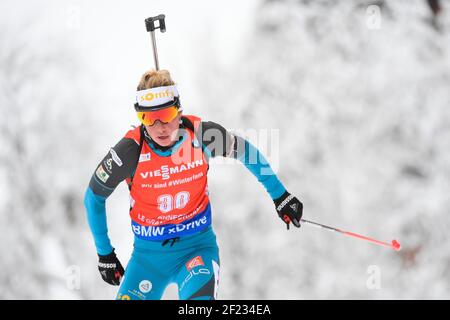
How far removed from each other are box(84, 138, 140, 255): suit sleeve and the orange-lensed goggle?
17 centimetres

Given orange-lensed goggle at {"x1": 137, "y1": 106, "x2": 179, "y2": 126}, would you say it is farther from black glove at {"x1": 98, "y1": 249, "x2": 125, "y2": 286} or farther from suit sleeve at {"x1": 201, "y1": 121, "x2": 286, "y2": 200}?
black glove at {"x1": 98, "y1": 249, "x2": 125, "y2": 286}

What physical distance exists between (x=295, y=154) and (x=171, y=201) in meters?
8.71

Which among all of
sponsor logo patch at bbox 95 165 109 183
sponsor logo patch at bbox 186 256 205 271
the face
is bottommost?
sponsor logo patch at bbox 186 256 205 271

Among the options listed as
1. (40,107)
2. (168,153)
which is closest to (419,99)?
(40,107)

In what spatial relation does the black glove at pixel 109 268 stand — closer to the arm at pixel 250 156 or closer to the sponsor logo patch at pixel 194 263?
the sponsor logo patch at pixel 194 263

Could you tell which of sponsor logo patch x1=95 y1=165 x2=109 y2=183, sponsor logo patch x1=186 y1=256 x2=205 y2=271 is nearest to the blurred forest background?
sponsor logo patch x1=186 y1=256 x2=205 y2=271

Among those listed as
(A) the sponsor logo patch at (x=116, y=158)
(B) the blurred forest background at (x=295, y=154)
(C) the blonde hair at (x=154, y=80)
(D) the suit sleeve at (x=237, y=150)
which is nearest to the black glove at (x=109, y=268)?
(A) the sponsor logo patch at (x=116, y=158)

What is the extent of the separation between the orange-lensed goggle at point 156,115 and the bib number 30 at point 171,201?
0.50 m

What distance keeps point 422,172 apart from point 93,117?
25.4 ft

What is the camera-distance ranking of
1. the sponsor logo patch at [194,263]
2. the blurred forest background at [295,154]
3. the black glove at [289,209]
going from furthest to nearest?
1. the blurred forest background at [295,154]
2. the black glove at [289,209]
3. the sponsor logo patch at [194,263]

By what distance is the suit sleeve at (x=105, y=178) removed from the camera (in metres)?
3.47

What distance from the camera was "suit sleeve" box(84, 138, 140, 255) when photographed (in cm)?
347

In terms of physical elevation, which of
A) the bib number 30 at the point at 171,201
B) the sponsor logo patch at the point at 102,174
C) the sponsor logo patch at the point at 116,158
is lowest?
the bib number 30 at the point at 171,201

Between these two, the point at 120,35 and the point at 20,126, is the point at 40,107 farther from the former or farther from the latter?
the point at 120,35
